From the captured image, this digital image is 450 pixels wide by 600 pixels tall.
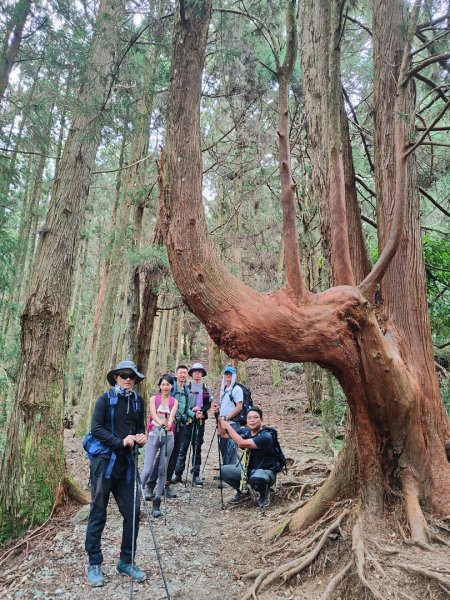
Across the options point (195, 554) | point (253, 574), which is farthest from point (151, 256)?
point (253, 574)

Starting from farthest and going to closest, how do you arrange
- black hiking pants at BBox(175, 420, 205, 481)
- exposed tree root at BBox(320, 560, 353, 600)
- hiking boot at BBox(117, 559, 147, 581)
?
black hiking pants at BBox(175, 420, 205, 481)
hiking boot at BBox(117, 559, 147, 581)
exposed tree root at BBox(320, 560, 353, 600)

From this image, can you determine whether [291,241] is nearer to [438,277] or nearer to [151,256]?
[438,277]

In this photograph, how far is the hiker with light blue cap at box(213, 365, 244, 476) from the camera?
295 inches

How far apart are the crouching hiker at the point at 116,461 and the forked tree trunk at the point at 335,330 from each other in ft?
5.52

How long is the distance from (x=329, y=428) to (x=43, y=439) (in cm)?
547

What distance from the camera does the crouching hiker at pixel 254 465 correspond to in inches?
252

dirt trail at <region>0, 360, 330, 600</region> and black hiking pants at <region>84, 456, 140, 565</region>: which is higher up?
black hiking pants at <region>84, 456, 140, 565</region>

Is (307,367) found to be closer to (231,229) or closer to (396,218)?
(231,229)

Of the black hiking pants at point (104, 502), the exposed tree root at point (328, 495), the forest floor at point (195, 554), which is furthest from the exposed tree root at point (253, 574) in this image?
the black hiking pants at point (104, 502)

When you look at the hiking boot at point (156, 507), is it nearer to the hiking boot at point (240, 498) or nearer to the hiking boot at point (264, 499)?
the hiking boot at point (240, 498)

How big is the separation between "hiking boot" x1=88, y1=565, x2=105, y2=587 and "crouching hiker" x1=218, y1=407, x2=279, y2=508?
2561mm

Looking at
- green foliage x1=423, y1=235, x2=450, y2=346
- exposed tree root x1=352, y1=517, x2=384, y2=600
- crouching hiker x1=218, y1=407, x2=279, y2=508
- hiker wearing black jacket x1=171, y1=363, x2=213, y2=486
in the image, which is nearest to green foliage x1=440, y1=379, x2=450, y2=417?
green foliage x1=423, y1=235, x2=450, y2=346

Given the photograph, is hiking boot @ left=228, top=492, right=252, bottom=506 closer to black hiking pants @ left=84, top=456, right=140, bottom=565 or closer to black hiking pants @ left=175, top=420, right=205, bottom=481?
black hiking pants @ left=175, top=420, right=205, bottom=481

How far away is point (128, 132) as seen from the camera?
790cm
